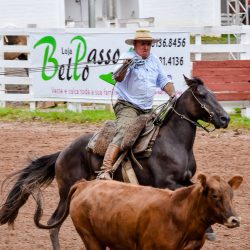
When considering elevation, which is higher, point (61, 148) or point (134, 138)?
point (134, 138)

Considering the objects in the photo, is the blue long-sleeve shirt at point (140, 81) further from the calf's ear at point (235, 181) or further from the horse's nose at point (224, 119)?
the calf's ear at point (235, 181)

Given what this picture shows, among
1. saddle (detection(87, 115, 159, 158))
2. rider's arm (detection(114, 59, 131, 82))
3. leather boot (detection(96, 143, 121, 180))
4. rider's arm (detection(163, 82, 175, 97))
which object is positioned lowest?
leather boot (detection(96, 143, 121, 180))

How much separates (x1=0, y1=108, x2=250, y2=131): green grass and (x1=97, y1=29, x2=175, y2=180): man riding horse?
22.6 ft

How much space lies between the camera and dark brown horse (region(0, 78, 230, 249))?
1003cm

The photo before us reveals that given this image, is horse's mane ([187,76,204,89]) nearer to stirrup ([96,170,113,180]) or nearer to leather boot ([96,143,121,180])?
leather boot ([96,143,121,180])

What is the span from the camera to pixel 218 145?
50.3ft

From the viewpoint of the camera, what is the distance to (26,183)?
10.5 meters

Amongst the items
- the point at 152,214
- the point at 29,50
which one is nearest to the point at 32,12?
the point at 29,50

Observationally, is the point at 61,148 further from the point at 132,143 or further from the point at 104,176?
the point at 104,176

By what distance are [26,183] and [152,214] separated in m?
2.91

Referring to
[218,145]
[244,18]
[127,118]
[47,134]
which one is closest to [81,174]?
[127,118]

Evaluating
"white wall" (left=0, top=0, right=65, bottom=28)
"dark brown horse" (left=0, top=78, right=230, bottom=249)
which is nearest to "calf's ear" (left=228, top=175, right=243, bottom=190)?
"dark brown horse" (left=0, top=78, right=230, bottom=249)

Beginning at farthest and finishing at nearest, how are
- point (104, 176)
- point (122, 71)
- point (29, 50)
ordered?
point (29, 50)
point (122, 71)
point (104, 176)

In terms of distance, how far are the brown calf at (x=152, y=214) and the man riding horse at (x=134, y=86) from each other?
70.9 inches
